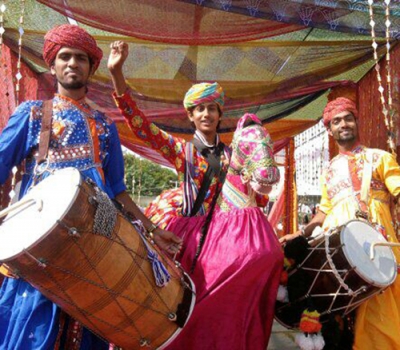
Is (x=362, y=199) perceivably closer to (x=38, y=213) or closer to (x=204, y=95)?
(x=204, y=95)

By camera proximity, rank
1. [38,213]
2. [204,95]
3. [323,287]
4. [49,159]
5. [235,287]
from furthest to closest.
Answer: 1. [204,95]
2. [323,287]
3. [235,287]
4. [49,159]
5. [38,213]

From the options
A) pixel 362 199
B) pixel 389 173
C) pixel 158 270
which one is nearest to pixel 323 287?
pixel 362 199

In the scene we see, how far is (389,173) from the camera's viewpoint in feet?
10.3

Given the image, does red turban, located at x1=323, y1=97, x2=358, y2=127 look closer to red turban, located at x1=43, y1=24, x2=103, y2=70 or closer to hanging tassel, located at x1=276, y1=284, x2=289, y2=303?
hanging tassel, located at x1=276, y1=284, x2=289, y2=303

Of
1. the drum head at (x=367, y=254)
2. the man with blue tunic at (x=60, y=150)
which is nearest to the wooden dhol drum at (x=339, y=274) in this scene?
the drum head at (x=367, y=254)

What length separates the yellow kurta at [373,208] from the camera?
2.88 metres

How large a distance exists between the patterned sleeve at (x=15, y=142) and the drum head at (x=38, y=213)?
1.14 ft

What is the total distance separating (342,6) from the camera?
384cm

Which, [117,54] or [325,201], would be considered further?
[325,201]

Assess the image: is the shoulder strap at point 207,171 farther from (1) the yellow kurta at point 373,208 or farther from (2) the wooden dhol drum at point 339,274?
(1) the yellow kurta at point 373,208

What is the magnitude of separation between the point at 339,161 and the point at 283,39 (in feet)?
6.14

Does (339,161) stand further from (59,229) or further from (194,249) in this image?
(59,229)

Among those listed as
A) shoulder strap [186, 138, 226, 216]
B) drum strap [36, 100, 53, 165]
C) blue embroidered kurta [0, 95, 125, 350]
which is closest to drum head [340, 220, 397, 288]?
shoulder strap [186, 138, 226, 216]

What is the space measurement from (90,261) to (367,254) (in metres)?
1.62
